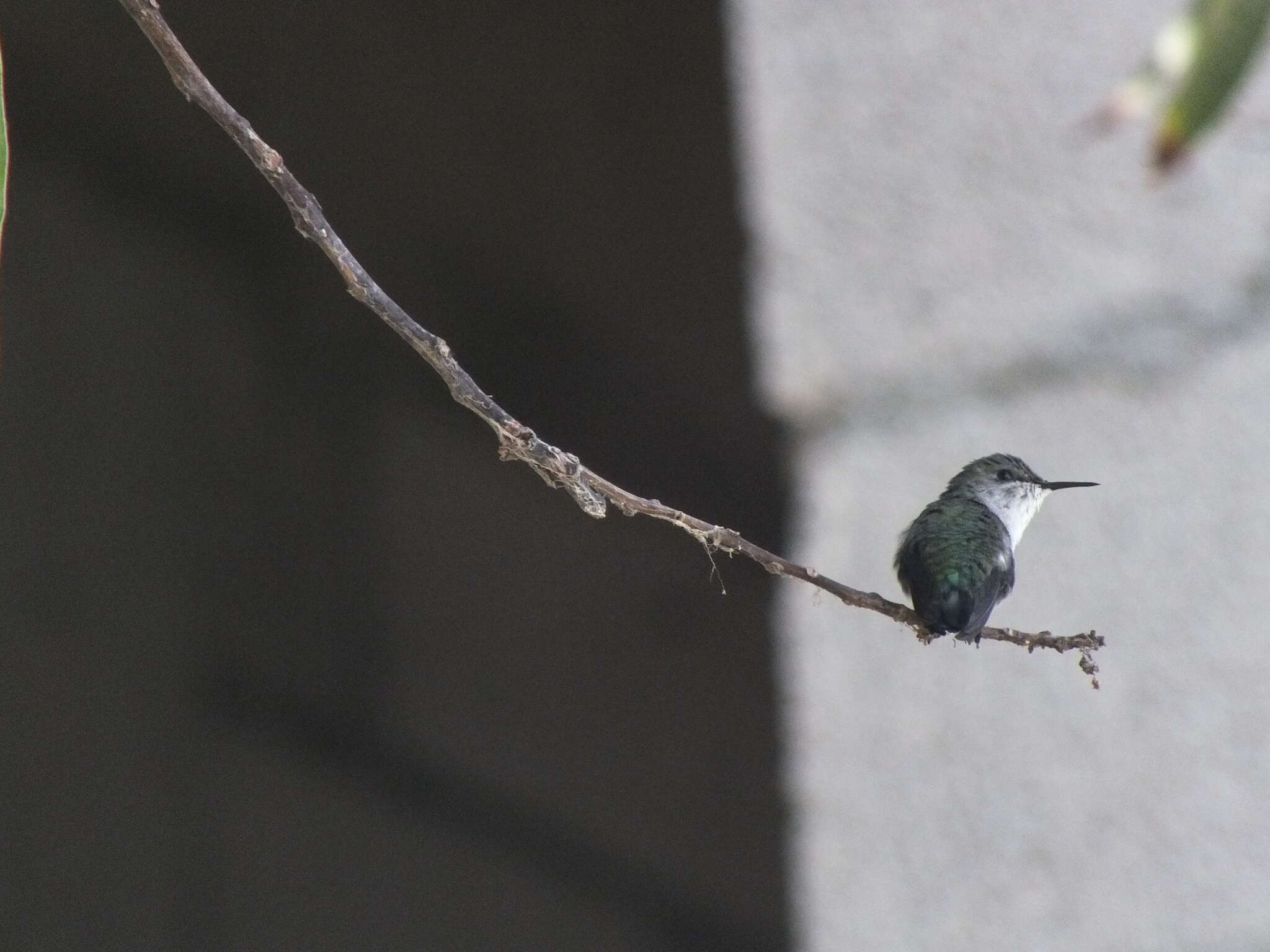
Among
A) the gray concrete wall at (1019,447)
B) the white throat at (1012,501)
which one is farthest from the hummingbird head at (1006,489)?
the gray concrete wall at (1019,447)

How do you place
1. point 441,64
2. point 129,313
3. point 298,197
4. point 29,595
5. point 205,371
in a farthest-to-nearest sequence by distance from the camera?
point 441,64 < point 205,371 < point 129,313 < point 29,595 < point 298,197

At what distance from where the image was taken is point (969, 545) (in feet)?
5.57

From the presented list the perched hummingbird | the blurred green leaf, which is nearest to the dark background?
the perched hummingbird

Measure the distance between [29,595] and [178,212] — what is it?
67 cm

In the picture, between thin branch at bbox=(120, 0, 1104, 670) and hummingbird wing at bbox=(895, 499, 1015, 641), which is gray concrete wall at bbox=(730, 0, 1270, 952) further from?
thin branch at bbox=(120, 0, 1104, 670)

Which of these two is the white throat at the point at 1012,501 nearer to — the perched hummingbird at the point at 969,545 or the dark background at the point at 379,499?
the perched hummingbird at the point at 969,545

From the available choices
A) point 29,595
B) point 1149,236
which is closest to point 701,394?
point 1149,236

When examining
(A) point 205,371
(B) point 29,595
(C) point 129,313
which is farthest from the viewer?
(A) point 205,371

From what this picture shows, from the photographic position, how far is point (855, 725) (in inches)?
126

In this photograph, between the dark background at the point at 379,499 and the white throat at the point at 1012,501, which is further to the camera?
the dark background at the point at 379,499

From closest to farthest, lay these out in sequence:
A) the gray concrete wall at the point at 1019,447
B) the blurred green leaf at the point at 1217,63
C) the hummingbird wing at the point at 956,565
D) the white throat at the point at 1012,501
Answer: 1. the blurred green leaf at the point at 1217,63
2. the hummingbird wing at the point at 956,565
3. the white throat at the point at 1012,501
4. the gray concrete wall at the point at 1019,447

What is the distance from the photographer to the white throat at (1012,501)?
6.36 ft

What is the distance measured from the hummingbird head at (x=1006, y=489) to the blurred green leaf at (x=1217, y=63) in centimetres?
82

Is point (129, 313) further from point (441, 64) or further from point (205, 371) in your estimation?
point (441, 64)
